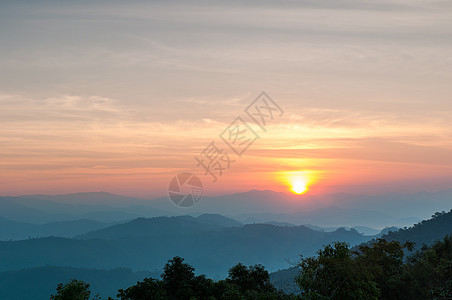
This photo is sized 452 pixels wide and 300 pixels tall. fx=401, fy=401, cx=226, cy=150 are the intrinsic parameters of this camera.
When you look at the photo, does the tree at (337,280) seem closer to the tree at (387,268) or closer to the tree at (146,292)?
the tree at (387,268)

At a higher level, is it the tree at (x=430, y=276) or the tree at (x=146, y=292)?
the tree at (x=146, y=292)

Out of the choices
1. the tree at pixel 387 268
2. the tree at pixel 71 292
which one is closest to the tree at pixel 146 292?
the tree at pixel 71 292

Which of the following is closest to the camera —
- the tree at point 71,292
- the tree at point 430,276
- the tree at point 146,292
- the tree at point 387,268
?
the tree at point 71,292

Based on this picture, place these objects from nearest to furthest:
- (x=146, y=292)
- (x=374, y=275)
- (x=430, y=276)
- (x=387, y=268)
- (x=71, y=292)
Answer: (x=71, y=292) → (x=146, y=292) → (x=374, y=275) → (x=430, y=276) → (x=387, y=268)

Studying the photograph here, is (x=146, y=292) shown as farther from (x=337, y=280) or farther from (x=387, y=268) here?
(x=387, y=268)

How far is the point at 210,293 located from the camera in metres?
48.8

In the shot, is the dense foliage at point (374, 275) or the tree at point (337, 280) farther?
the dense foliage at point (374, 275)

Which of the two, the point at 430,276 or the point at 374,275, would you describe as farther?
the point at 430,276

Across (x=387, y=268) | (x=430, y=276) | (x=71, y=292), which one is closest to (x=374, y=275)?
(x=387, y=268)

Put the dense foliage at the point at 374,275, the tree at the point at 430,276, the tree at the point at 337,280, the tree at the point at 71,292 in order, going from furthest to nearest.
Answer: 1. the tree at the point at 430,276
2. the tree at the point at 71,292
3. the dense foliage at the point at 374,275
4. the tree at the point at 337,280

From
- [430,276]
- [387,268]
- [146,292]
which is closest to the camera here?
[146,292]

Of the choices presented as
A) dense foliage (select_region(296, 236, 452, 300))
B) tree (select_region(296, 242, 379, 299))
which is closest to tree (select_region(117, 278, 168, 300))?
dense foliage (select_region(296, 236, 452, 300))

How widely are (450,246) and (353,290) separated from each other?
1098 inches

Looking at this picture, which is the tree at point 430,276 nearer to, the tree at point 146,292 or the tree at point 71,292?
the tree at point 146,292
